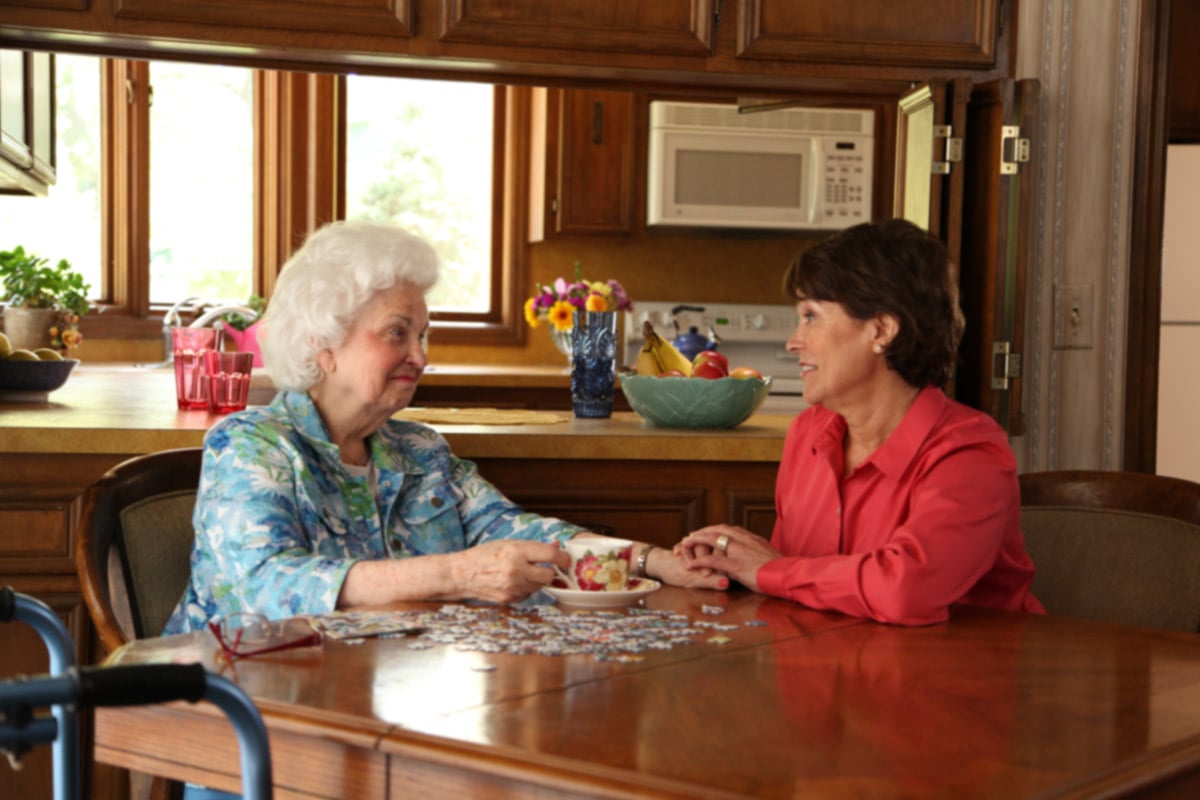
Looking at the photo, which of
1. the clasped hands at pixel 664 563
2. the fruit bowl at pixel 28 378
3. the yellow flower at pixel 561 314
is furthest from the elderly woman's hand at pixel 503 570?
the yellow flower at pixel 561 314

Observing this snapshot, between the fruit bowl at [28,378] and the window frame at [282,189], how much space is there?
2.72 m

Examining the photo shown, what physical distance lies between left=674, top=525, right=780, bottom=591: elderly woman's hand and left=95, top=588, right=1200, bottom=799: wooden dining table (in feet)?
0.95

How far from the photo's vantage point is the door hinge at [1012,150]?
3.40 meters

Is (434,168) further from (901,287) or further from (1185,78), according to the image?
(901,287)

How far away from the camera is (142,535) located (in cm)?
216

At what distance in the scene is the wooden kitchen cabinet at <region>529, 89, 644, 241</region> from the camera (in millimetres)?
6168

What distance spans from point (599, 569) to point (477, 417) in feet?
4.62

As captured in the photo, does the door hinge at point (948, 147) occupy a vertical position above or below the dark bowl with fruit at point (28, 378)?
above

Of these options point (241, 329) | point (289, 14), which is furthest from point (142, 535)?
point (241, 329)

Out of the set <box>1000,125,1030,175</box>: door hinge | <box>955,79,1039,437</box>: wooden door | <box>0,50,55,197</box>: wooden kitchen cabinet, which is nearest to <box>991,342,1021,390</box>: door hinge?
<box>955,79,1039,437</box>: wooden door

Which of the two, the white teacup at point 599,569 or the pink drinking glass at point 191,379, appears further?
the pink drinking glass at point 191,379

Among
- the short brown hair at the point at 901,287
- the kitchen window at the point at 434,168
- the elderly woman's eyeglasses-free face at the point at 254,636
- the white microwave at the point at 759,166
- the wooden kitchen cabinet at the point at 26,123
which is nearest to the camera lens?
the elderly woman's eyeglasses-free face at the point at 254,636

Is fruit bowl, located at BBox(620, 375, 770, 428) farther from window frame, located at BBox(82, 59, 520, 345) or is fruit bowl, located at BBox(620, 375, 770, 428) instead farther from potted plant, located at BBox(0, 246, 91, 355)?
window frame, located at BBox(82, 59, 520, 345)

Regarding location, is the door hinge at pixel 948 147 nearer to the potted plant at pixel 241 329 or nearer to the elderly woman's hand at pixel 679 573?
the elderly woman's hand at pixel 679 573
